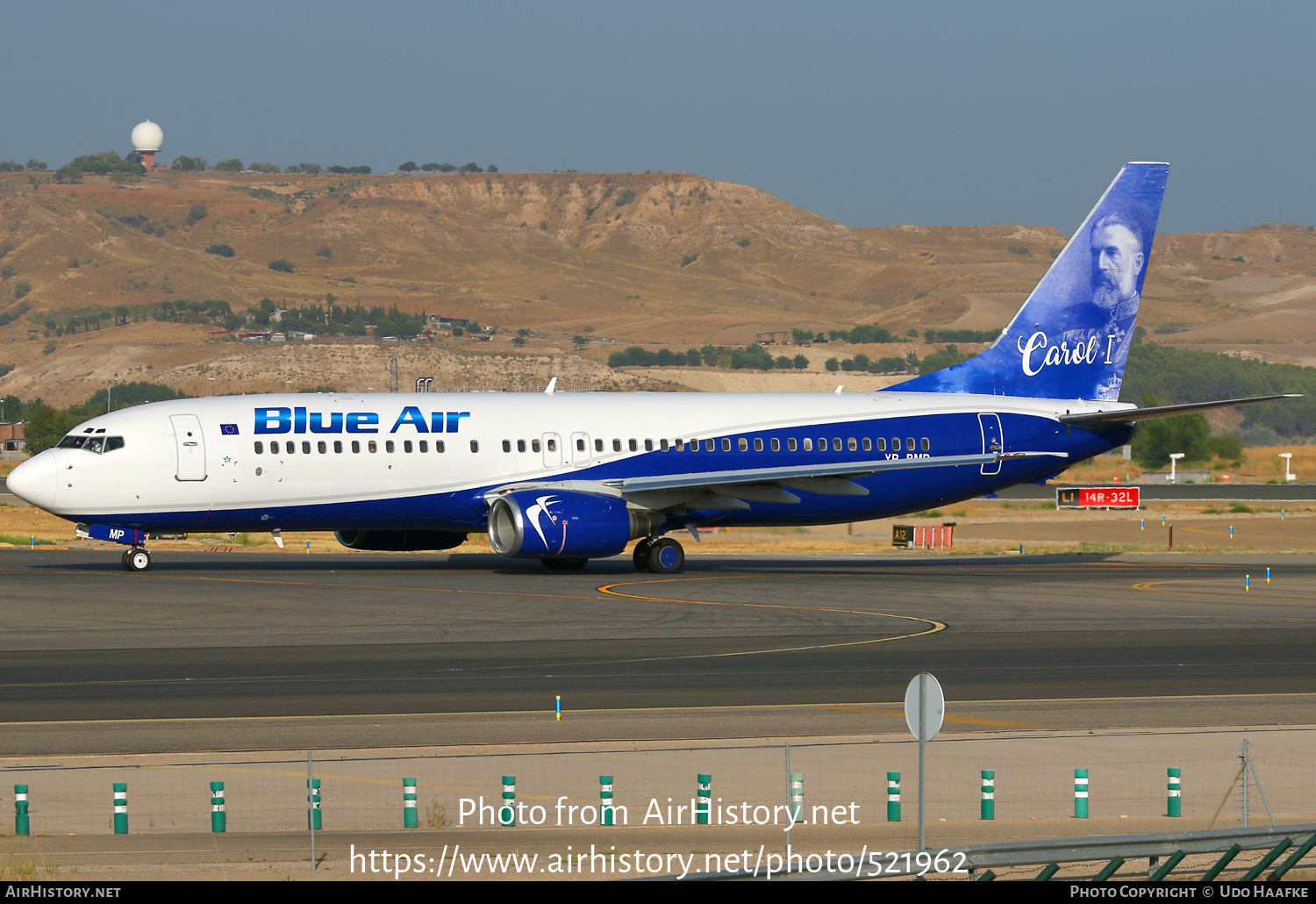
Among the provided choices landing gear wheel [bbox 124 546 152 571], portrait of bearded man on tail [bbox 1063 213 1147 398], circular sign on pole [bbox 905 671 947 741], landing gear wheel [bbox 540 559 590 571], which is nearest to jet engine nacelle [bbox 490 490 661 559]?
landing gear wheel [bbox 540 559 590 571]

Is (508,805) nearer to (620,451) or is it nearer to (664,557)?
(620,451)

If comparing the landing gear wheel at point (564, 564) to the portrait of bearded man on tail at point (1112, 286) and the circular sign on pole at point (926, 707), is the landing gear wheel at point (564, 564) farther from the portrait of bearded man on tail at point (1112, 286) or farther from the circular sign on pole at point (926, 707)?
the circular sign on pole at point (926, 707)

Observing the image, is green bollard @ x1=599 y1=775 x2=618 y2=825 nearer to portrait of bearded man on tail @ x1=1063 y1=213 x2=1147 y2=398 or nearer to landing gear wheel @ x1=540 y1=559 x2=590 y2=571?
landing gear wheel @ x1=540 y1=559 x2=590 y2=571

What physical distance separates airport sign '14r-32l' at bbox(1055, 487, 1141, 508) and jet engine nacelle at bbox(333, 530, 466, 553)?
45003mm

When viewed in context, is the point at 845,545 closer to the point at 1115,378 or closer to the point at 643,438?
the point at 1115,378

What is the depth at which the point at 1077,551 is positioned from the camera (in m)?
58.4

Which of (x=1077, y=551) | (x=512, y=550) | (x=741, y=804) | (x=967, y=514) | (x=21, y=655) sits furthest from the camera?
(x=967, y=514)

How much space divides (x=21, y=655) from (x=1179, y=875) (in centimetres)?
2120

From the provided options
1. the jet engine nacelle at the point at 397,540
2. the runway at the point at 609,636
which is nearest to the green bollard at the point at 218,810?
the runway at the point at 609,636

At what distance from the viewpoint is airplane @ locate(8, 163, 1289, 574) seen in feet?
135

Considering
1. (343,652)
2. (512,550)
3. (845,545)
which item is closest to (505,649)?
(343,652)

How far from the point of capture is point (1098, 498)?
264 feet

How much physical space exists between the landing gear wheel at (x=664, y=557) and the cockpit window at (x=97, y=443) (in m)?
14.7

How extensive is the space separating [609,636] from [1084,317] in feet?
83.2
